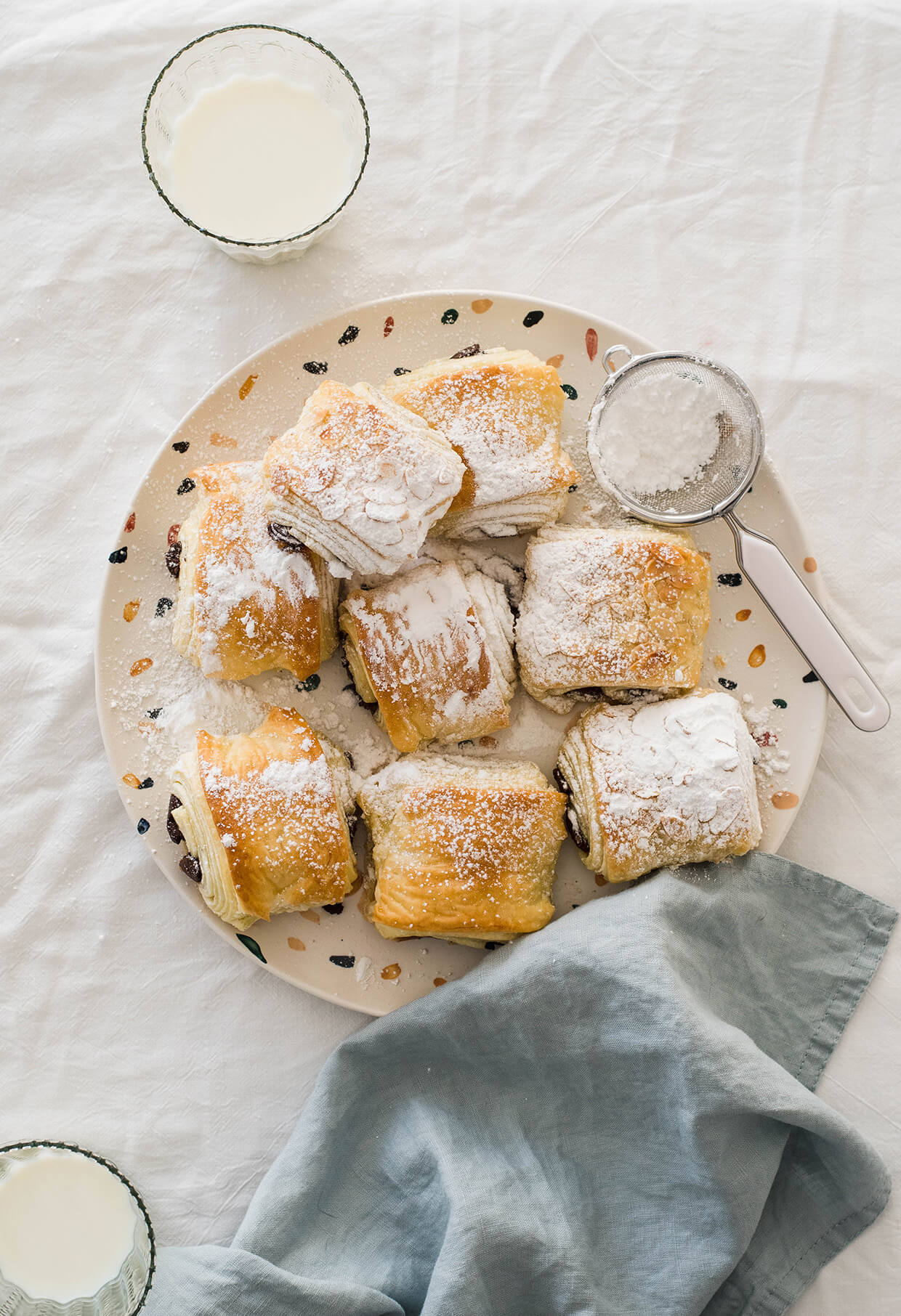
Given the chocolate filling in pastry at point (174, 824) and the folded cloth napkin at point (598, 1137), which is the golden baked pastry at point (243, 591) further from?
the folded cloth napkin at point (598, 1137)

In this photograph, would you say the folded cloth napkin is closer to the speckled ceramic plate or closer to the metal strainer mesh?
the speckled ceramic plate

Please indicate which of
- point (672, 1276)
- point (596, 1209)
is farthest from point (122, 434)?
point (672, 1276)

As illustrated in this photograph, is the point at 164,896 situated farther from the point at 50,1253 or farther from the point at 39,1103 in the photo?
the point at 50,1253

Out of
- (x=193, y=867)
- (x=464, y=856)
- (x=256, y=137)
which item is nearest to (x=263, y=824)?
(x=193, y=867)

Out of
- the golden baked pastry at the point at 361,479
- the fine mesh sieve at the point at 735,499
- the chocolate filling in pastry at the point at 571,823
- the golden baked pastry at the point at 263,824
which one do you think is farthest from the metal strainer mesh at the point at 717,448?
the golden baked pastry at the point at 263,824

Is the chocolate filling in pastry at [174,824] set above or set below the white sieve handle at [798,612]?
below

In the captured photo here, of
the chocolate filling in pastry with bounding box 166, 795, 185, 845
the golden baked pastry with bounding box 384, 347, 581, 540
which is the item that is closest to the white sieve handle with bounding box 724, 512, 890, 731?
the golden baked pastry with bounding box 384, 347, 581, 540

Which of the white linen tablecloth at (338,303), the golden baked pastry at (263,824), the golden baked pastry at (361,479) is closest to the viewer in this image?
the golden baked pastry at (361,479)

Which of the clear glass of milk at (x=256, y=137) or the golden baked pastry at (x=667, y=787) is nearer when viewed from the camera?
the golden baked pastry at (x=667, y=787)
